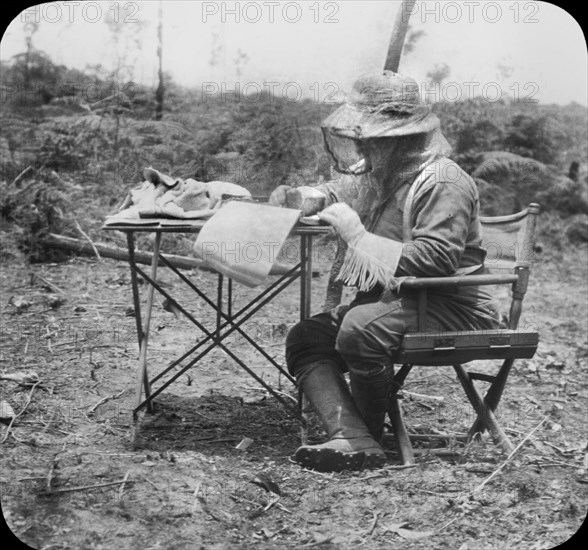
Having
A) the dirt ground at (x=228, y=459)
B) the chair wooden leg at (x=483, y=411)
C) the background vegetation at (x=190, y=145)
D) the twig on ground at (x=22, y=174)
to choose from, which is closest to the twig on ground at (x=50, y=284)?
the dirt ground at (x=228, y=459)

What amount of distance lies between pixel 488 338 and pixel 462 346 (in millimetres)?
138

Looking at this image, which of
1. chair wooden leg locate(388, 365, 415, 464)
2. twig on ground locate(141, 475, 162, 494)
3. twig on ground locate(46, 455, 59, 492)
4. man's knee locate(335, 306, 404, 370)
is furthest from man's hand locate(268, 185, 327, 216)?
twig on ground locate(46, 455, 59, 492)

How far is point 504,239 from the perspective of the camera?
4164 millimetres

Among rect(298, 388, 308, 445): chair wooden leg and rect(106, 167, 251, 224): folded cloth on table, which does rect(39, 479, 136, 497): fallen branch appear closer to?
rect(298, 388, 308, 445): chair wooden leg

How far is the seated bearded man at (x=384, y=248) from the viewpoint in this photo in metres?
3.60

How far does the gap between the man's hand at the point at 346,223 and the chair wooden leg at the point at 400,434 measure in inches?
37.1

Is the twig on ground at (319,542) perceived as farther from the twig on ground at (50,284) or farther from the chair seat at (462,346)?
the twig on ground at (50,284)

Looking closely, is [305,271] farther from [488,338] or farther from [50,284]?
[50,284]

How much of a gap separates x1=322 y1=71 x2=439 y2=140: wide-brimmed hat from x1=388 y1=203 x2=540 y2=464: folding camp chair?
73 centimetres

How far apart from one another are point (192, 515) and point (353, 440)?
0.91m

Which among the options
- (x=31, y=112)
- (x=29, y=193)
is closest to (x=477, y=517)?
(x=29, y=193)

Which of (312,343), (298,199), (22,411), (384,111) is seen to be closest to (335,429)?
(312,343)

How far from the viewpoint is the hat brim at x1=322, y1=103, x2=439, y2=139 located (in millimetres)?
3697

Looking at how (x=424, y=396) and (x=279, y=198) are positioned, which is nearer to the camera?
(x=279, y=198)
